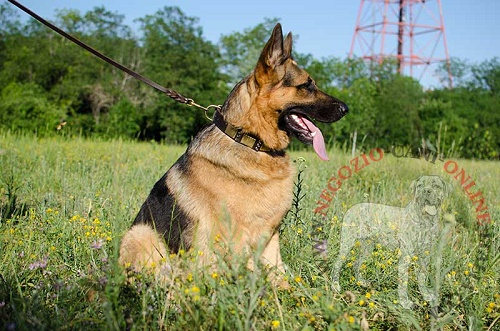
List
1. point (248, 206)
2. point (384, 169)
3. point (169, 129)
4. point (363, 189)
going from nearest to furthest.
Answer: point (248, 206) < point (363, 189) < point (384, 169) < point (169, 129)

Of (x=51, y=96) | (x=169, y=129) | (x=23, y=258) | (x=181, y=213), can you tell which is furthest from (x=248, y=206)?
(x=51, y=96)

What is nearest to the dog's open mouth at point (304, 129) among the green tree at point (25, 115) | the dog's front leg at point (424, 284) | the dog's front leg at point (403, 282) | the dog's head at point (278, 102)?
the dog's head at point (278, 102)

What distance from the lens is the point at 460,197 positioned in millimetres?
5398

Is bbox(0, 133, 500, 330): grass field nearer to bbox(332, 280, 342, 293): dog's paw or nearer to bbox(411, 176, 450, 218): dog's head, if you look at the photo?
bbox(332, 280, 342, 293): dog's paw

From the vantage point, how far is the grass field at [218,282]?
80.3 inches

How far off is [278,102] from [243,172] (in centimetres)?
64

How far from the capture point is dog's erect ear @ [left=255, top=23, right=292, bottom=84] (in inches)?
130

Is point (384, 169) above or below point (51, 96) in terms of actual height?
above

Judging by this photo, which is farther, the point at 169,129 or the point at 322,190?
the point at 169,129

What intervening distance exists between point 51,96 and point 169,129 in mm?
9829

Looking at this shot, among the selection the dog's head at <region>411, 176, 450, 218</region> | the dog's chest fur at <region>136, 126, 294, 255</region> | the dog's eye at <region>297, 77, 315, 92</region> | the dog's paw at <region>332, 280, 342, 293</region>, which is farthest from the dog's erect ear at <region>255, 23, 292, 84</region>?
the dog's head at <region>411, 176, 450, 218</region>

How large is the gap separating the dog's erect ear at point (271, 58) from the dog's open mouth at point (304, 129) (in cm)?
34

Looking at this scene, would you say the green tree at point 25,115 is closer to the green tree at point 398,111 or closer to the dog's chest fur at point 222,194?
the green tree at point 398,111

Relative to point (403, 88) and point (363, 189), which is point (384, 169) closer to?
point (363, 189)
